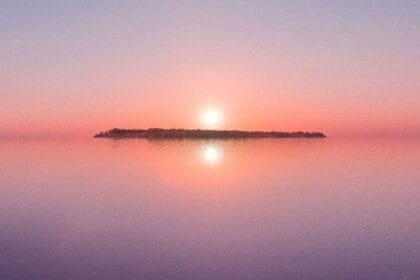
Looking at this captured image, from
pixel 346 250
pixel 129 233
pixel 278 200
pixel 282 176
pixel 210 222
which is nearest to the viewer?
pixel 346 250

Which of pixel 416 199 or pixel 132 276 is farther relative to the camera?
pixel 416 199

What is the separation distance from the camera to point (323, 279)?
55.6ft

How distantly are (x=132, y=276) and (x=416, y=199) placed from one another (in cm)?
2669

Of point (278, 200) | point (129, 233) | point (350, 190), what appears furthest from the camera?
point (350, 190)

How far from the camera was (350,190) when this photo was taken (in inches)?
1635

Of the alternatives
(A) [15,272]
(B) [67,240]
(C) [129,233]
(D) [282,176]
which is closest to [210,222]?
(C) [129,233]

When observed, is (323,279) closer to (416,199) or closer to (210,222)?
(210,222)

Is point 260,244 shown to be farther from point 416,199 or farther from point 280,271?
point 416,199

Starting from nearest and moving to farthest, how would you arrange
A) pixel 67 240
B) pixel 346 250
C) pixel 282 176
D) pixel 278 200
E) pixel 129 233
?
pixel 346 250 < pixel 67 240 < pixel 129 233 < pixel 278 200 < pixel 282 176

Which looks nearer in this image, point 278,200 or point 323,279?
point 323,279

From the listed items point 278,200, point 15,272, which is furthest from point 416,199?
point 15,272

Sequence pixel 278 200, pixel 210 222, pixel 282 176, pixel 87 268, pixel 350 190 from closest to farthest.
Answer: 1. pixel 87 268
2. pixel 210 222
3. pixel 278 200
4. pixel 350 190
5. pixel 282 176

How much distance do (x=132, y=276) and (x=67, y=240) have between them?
696cm

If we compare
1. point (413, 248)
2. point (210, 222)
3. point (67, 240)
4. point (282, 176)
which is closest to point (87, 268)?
point (67, 240)
